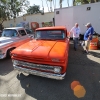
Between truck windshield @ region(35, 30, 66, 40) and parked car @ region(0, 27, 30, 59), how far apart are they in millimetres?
1905

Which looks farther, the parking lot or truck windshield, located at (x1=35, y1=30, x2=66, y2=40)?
truck windshield, located at (x1=35, y1=30, x2=66, y2=40)

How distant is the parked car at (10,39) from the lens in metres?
4.89

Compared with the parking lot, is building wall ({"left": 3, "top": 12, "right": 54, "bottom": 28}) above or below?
above

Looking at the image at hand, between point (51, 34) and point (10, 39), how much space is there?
2.76 meters

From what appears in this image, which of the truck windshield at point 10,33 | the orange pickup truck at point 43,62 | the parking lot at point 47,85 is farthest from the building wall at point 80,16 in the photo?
the orange pickup truck at point 43,62

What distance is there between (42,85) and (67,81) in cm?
91

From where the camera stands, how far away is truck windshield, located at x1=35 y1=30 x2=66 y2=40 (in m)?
4.03

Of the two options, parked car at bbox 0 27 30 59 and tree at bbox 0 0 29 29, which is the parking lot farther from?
tree at bbox 0 0 29 29

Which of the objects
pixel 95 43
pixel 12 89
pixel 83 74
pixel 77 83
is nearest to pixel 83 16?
pixel 95 43

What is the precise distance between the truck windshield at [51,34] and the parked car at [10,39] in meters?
1.91

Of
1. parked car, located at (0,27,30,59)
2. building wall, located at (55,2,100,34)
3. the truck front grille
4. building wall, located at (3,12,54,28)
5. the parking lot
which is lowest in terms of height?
the parking lot

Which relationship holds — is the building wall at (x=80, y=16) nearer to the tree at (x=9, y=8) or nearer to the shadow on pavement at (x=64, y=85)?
the shadow on pavement at (x=64, y=85)

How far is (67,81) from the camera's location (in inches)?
127

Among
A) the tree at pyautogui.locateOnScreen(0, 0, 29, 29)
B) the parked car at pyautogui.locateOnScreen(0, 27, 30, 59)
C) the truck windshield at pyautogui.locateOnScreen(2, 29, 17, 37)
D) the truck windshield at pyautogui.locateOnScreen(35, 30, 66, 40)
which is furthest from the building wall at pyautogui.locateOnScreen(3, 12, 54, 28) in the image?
the truck windshield at pyautogui.locateOnScreen(35, 30, 66, 40)
